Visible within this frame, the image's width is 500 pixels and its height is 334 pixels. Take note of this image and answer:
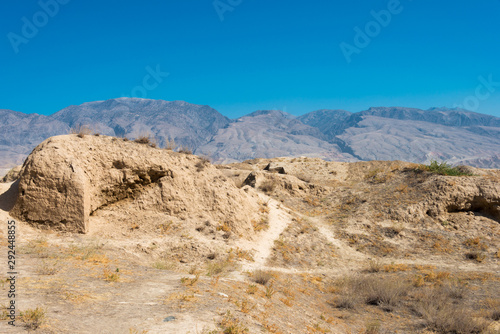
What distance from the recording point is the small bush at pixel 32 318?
436 cm

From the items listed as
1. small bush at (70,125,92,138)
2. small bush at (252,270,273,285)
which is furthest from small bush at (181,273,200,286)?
small bush at (70,125,92,138)

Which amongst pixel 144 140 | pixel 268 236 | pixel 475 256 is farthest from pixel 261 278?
pixel 475 256

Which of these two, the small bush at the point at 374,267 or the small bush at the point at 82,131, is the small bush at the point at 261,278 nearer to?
the small bush at the point at 374,267

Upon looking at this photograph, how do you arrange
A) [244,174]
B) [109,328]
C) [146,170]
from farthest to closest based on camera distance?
[244,174]
[146,170]
[109,328]

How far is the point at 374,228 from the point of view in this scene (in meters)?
17.0

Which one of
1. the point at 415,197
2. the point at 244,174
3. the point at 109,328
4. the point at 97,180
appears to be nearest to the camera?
the point at 109,328

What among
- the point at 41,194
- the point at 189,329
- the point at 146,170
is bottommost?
the point at 189,329

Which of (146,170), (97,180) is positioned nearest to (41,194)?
(97,180)

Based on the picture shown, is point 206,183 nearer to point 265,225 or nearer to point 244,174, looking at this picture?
point 265,225

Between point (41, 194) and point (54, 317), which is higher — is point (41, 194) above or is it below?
above

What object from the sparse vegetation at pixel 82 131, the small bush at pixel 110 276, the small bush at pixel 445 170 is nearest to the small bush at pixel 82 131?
the sparse vegetation at pixel 82 131

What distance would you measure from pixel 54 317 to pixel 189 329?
7.08 ft

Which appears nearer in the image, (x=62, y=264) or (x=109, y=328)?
(x=109, y=328)

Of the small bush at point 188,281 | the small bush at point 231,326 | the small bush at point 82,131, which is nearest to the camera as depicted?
the small bush at point 231,326
